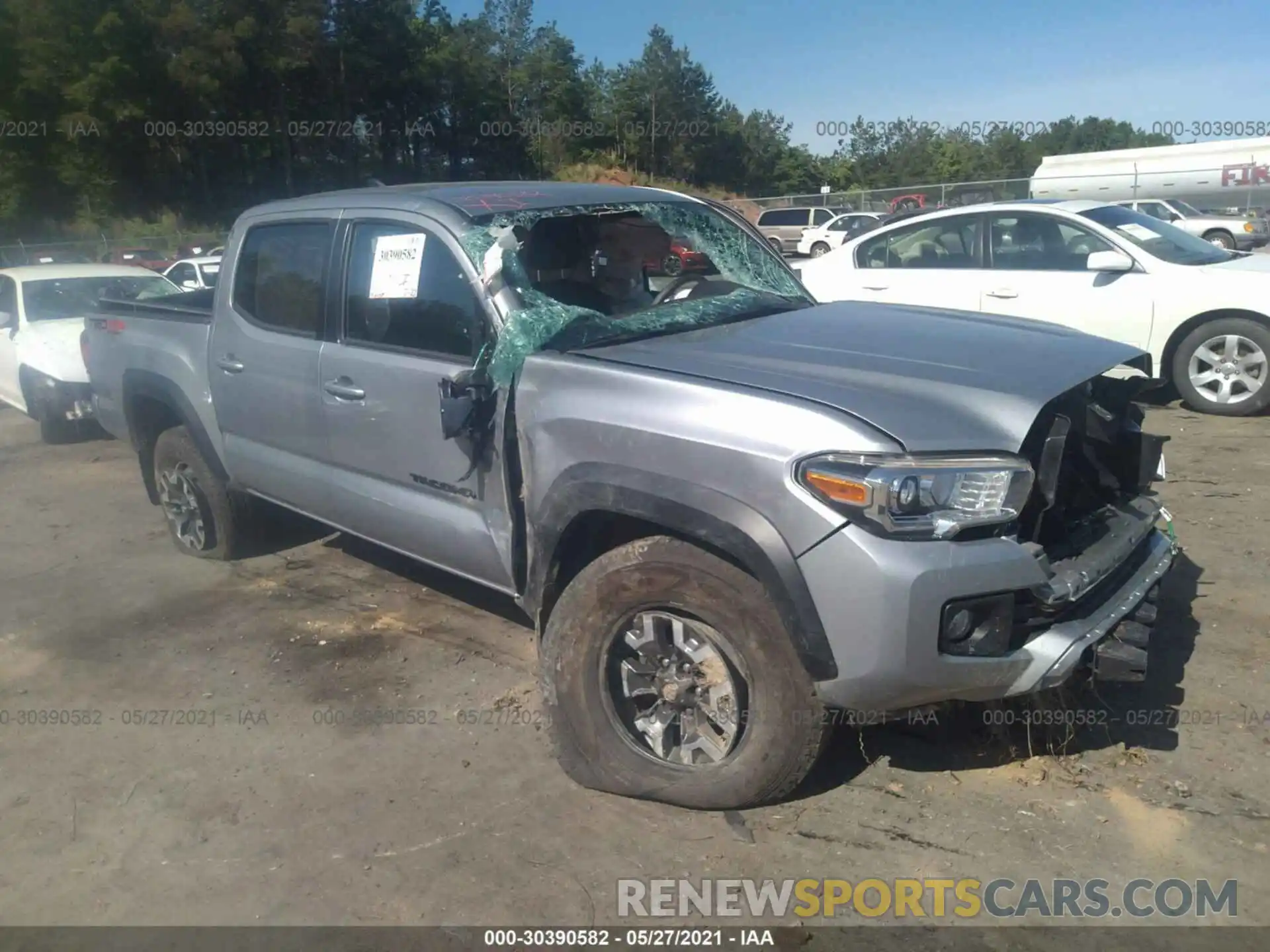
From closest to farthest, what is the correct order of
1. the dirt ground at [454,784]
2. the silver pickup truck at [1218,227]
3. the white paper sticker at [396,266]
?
the dirt ground at [454,784] → the white paper sticker at [396,266] → the silver pickup truck at [1218,227]

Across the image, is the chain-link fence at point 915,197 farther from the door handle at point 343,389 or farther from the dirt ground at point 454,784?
the door handle at point 343,389

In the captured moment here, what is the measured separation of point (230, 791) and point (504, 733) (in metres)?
0.95

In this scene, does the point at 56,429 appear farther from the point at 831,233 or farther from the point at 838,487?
the point at 831,233

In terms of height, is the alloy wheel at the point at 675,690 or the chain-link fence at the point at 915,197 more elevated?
the chain-link fence at the point at 915,197

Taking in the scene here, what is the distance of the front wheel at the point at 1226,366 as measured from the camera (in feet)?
24.5

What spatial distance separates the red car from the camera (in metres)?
4.22

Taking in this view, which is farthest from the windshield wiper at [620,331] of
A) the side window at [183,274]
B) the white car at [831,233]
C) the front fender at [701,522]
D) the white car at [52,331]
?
the white car at [831,233]

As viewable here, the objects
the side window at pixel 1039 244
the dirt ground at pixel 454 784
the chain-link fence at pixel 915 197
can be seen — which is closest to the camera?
the dirt ground at pixel 454 784

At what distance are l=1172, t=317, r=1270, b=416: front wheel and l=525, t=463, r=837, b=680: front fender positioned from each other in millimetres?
6150

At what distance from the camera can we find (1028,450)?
9.96 ft

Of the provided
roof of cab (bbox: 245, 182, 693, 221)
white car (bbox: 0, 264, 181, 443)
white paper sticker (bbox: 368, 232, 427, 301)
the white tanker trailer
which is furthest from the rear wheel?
the white tanker trailer

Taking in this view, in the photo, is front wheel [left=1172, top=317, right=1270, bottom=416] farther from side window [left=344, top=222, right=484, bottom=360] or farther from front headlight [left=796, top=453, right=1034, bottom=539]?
side window [left=344, top=222, right=484, bottom=360]

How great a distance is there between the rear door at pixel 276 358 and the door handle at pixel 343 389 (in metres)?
0.08

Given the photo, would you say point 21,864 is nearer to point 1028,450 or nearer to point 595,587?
point 595,587
